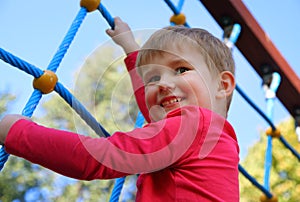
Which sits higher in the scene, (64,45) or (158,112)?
(64,45)

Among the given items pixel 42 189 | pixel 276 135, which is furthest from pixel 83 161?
pixel 276 135

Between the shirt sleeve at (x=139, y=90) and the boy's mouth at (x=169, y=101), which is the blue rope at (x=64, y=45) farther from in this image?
the boy's mouth at (x=169, y=101)

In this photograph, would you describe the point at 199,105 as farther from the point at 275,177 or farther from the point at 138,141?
the point at 275,177

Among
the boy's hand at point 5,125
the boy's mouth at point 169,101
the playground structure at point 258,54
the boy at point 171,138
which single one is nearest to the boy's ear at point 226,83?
the boy at point 171,138

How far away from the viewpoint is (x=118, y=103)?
78 cm

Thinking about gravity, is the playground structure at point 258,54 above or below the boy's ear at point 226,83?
below

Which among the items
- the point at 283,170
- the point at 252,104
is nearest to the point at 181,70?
the point at 252,104

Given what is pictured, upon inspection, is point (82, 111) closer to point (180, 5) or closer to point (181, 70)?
point (181, 70)

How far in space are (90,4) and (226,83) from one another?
451mm

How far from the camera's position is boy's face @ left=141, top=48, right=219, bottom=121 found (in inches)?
30.1

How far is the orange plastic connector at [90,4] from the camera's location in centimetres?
115

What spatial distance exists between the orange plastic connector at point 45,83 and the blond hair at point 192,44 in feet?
0.55

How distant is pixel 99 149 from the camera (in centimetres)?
62

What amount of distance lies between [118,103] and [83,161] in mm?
187
